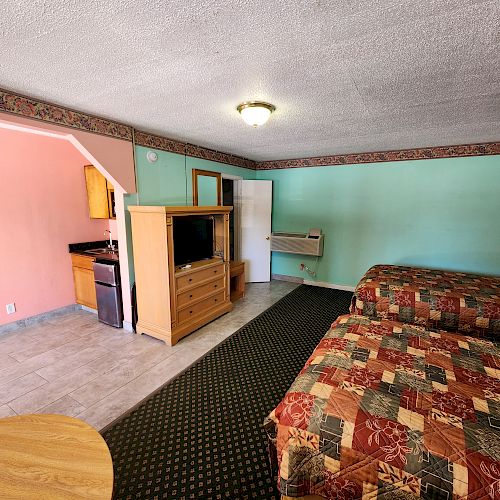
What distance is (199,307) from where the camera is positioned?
3277mm

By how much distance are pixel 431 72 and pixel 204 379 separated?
2781 mm

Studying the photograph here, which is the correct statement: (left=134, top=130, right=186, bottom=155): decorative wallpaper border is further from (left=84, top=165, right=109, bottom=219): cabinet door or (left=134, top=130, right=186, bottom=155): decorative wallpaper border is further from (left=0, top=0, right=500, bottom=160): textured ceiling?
(left=84, top=165, right=109, bottom=219): cabinet door

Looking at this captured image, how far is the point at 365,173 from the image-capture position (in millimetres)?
4312

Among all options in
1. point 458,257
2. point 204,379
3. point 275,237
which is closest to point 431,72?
point 204,379

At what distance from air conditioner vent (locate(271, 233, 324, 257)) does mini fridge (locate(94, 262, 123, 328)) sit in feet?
9.43

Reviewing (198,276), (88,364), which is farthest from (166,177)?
(88,364)

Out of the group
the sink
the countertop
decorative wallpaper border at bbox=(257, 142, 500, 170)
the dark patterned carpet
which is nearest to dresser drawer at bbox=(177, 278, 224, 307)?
the dark patterned carpet

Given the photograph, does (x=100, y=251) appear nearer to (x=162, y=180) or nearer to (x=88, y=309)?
(x=88, y=309)

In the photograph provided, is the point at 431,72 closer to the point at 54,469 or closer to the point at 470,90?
the point at 470,90

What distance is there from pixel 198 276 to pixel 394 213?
127 inches

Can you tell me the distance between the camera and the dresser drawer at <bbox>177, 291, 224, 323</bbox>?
302 centimetres

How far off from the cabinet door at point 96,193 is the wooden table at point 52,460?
307 cm

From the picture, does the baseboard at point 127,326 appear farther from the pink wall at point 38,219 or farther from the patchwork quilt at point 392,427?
the patchwork quilt at point 392,427

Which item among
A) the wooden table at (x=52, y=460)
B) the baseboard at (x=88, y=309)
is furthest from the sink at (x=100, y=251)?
the wooden table at (x=52, y=460)
